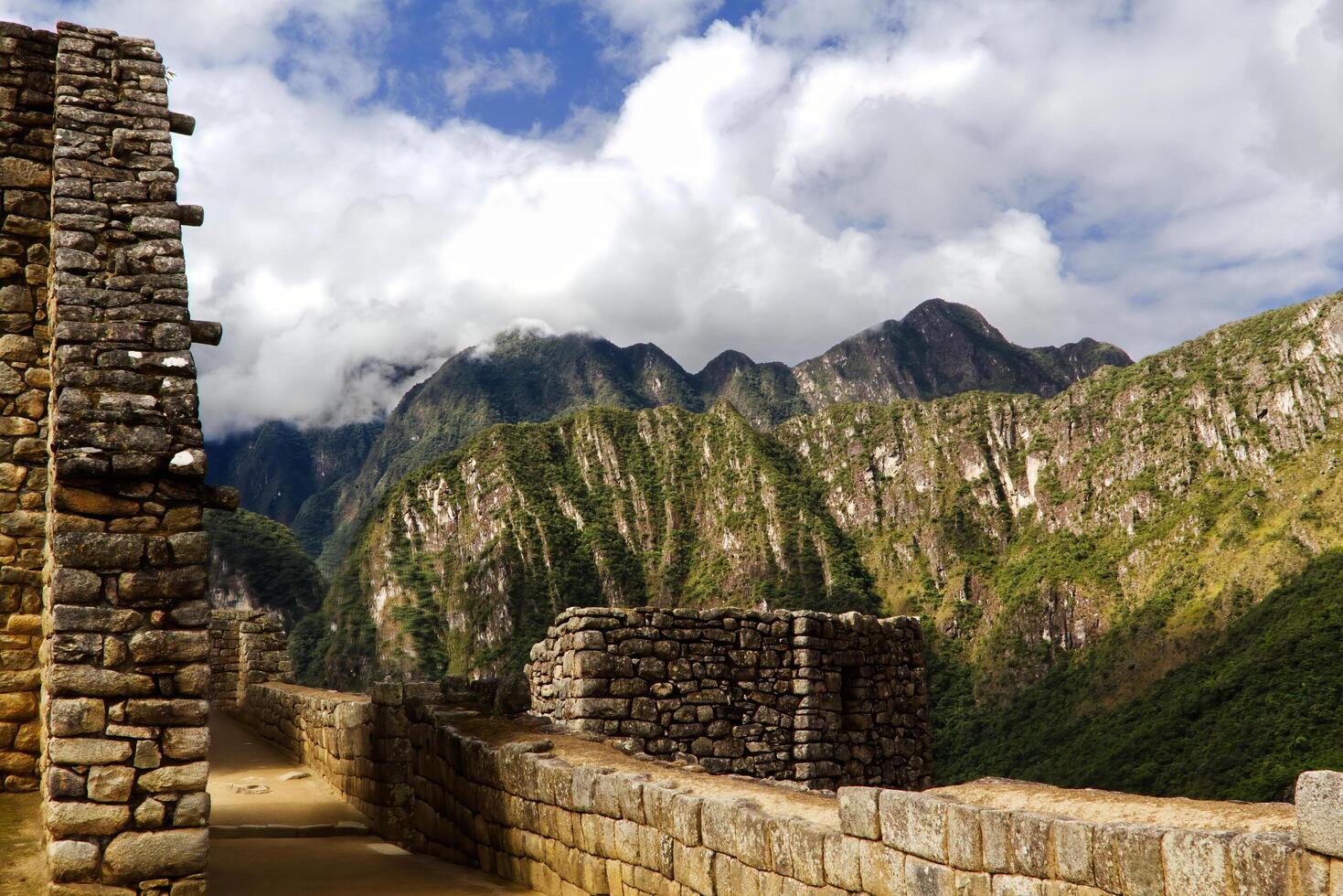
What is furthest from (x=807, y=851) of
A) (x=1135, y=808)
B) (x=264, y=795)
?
(x=264, y=795)

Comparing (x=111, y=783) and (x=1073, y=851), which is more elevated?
(x=1073, y=851)

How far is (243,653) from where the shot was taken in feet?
66.7

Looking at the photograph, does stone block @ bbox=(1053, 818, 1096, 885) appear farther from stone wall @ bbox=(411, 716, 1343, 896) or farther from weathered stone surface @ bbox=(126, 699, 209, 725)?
weathered stone surface @ bbox=(126, 699, 209, 725)

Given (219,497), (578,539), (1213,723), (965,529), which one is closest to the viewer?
(219,497)

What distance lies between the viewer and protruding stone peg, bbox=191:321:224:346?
658cm

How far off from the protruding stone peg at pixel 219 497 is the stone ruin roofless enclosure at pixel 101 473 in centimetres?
1

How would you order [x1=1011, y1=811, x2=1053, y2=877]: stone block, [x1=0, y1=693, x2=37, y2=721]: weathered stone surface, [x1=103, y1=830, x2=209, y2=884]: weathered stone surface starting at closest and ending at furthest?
[x1=1011, y1=811, x2=1053, y2=877]: stone block, [x1=103, y1=830, x2=209, y2=884]: weathered stone surface, [x1=0, y1=693, x2=37, y2=721]: weathered stone surface

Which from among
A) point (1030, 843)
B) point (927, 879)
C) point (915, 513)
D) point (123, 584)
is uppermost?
point (915, 513)

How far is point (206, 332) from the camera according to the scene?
6.66 meters

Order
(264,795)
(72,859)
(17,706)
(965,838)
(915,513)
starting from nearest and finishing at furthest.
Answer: (965,838), (72,859), (17,706), (264,795), (915,513)

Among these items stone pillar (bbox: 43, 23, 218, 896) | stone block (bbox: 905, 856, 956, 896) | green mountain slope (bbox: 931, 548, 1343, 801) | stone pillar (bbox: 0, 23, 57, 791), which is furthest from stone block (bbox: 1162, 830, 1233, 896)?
green mountain slope (bbox: 931, 548, 1343, 801)

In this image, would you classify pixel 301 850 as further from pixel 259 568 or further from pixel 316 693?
pixel 259 568

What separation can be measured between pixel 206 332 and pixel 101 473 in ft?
4.20

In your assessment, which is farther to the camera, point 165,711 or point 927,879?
point 165,711
